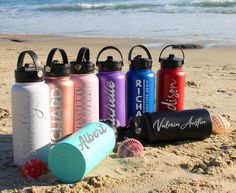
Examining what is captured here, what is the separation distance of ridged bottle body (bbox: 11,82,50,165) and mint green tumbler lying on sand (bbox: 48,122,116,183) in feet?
0.77

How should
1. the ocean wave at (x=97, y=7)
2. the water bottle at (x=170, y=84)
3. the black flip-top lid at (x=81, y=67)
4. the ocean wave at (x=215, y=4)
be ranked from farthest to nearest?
the ocean wave at (x=97, y=7) → the ocean wave at (x=215, y=4) → the water bottle at (x=170, y=84) → the black flip-top lid at (x=81, y=67)

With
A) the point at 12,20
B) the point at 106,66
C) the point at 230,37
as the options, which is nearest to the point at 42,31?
the point at 12,20

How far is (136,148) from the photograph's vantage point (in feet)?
10.3

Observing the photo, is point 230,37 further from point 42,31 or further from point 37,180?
point 37,180

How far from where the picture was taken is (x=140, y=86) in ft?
11.2

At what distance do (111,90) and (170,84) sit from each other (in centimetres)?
49

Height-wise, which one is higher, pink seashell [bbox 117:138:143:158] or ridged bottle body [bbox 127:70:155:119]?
ridged bottle body [bbox 127:70:155:119]

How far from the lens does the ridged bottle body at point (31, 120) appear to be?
278cm

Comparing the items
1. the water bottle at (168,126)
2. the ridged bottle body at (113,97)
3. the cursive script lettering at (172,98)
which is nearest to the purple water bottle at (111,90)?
the ridged bottle body at (113,97)

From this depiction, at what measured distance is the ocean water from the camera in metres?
11.0

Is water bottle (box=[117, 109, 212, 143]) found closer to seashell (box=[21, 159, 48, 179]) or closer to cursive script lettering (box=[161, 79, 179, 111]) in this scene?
cursive script lettering (box=[161, 79, 179, 111])

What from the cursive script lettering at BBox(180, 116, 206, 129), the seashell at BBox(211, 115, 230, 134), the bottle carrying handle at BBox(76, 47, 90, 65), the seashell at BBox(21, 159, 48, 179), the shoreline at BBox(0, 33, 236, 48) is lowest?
the seashell at BBox(21, 159, 48, 179)

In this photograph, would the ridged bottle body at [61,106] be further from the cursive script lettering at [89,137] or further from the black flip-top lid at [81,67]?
the cursive script lettering at [89,137]

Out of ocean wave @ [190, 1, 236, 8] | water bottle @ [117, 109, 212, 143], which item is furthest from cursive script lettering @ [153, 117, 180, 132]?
ocean wave @ [190, 1, 236, 8]
